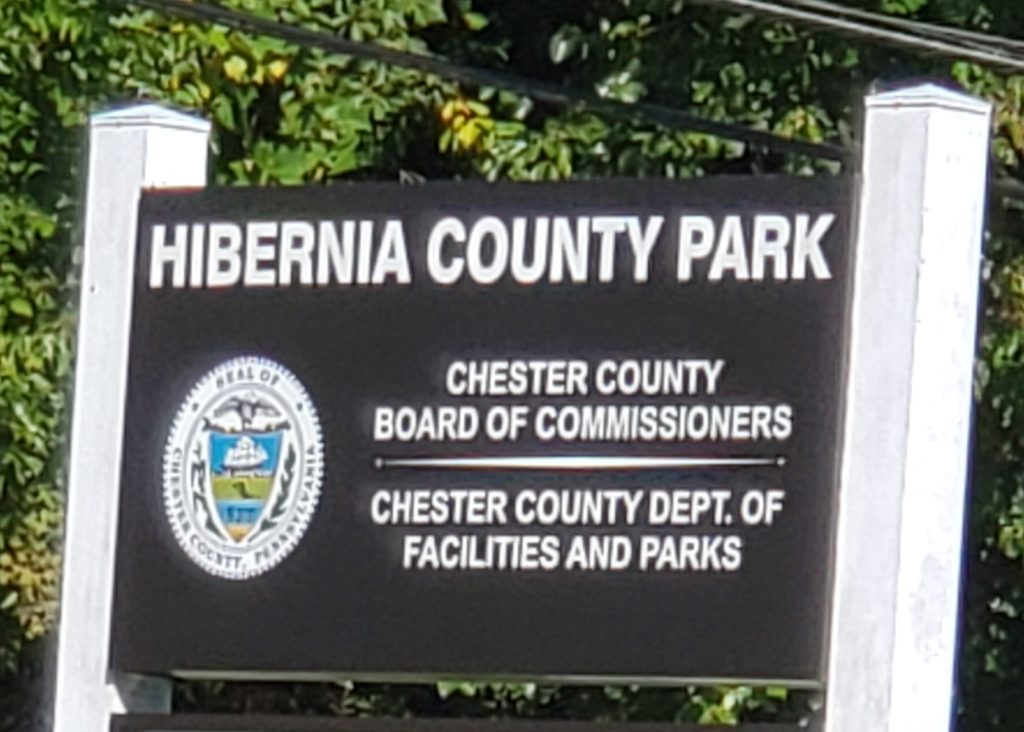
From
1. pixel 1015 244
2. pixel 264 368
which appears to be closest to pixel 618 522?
pixel 264 368

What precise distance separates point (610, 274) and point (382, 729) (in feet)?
3.13

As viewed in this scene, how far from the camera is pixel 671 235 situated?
6570 mm

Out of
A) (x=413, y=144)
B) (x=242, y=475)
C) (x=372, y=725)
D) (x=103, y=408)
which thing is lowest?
(x=372, y=725)

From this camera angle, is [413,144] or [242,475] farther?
[413,144]

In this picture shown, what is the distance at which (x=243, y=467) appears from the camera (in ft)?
22.3

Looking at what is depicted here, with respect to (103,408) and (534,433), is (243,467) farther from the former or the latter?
(534,433)

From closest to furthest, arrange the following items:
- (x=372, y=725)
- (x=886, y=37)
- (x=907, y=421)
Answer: (x=907, y=421), (x=372, y=725), (x=886, y=37)

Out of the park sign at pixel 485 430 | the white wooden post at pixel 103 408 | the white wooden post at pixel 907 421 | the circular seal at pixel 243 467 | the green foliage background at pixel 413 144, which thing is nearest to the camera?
the white wooden post at pixel 907 421

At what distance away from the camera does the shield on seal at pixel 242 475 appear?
6797 millimetres

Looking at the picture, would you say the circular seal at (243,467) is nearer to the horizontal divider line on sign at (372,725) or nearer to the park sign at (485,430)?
the park sign at (485,430)

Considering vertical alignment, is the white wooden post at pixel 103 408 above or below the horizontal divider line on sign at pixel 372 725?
above

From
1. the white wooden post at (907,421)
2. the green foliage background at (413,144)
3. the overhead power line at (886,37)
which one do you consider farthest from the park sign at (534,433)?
the green foliage background at (413,144)

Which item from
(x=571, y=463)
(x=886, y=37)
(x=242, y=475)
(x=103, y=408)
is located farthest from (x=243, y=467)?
(x=886, y=37)

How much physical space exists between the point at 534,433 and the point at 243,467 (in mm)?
591
